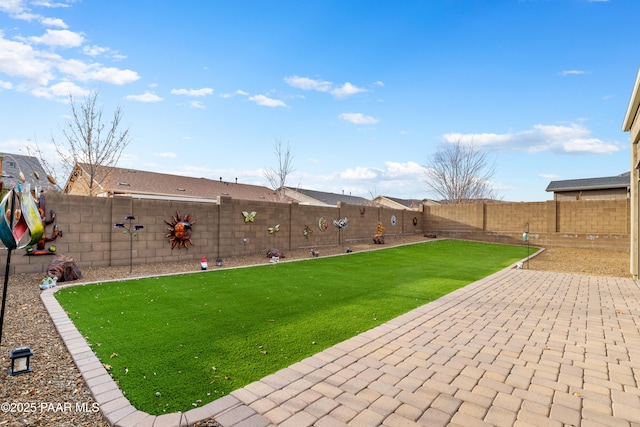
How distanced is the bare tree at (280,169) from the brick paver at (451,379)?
18.4m

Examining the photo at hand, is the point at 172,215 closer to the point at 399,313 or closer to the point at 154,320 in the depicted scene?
the point at 154,320

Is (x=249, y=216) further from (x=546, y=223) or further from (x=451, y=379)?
(x=546, y=223)

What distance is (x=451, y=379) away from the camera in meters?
2.94

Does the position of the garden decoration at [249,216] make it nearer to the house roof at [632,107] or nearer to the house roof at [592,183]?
the house roof at [632,107]

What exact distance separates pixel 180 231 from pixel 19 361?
708 centimetres

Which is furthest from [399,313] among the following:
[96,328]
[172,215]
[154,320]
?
[172,215]

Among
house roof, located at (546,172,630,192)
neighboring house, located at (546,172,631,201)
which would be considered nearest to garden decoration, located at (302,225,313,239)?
neighboring house, located at (546,172,631,201)

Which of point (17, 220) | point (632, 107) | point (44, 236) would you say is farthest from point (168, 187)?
point (632, 107)


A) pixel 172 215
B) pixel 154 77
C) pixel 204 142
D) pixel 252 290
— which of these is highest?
pixel 154 77

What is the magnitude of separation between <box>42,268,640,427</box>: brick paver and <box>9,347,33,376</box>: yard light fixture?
0.40 m

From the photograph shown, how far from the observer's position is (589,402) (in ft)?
8.48

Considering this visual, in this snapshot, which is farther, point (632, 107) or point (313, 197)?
point (313, 197)

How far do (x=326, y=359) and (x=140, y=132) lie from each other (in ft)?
45.2

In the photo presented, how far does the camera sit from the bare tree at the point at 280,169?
22.3m
